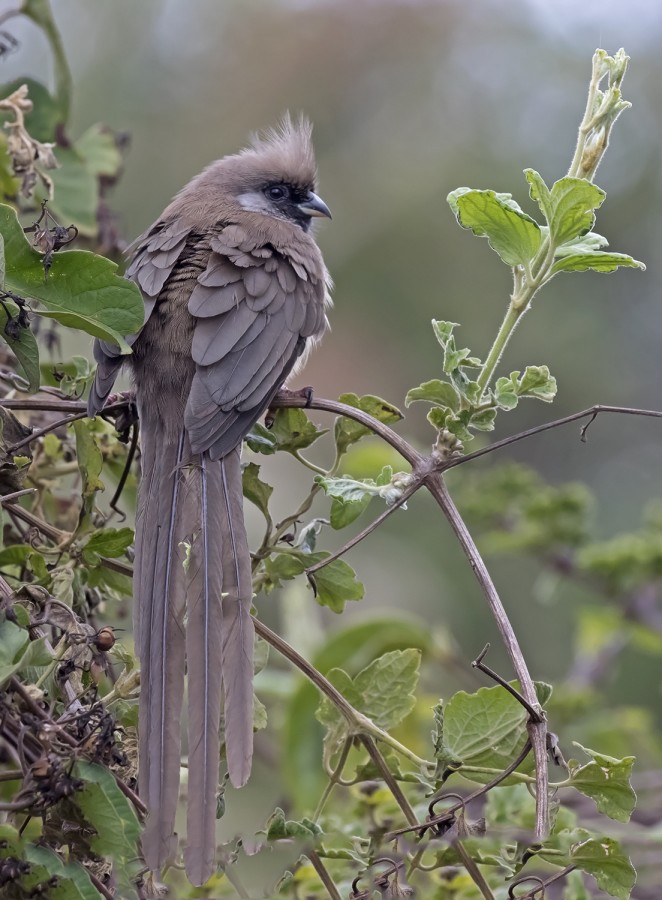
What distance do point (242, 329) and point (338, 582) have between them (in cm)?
94

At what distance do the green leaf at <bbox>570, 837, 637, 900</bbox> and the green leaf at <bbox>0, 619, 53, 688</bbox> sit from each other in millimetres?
813

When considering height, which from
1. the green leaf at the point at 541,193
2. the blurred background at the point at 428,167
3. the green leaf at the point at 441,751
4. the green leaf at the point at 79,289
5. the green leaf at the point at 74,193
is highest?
the blurred background at the point at 428,167

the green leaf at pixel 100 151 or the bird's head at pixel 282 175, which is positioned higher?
the bird's head at pixel 282 175

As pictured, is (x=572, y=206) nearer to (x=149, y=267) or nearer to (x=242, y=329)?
(x=242, y=329)

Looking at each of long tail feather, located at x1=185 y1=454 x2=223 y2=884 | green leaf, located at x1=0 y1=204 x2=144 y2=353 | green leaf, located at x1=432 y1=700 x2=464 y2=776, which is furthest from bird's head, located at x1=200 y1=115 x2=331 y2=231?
green leaf, located at x1=432 y1=700 x2=464 y2=776

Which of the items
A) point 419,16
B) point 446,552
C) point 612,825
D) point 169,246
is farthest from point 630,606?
point 419,16

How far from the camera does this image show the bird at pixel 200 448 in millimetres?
1638

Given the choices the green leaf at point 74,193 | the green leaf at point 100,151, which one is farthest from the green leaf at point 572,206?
the green leaf at point 100,151

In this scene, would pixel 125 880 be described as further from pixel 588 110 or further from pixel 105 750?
pixel 588 110

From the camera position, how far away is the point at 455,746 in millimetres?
1694

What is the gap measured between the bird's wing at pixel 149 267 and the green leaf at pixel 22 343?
505mm

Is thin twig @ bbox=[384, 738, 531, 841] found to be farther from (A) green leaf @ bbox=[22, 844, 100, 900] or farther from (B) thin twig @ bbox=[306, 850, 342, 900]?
(A) green leaf @ bbox=[22, 844, 100, 900]

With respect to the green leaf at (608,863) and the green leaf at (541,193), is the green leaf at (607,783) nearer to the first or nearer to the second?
the green leaf at (608,863)

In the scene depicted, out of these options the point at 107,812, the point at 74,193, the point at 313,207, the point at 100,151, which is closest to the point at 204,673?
the point at 107,812
